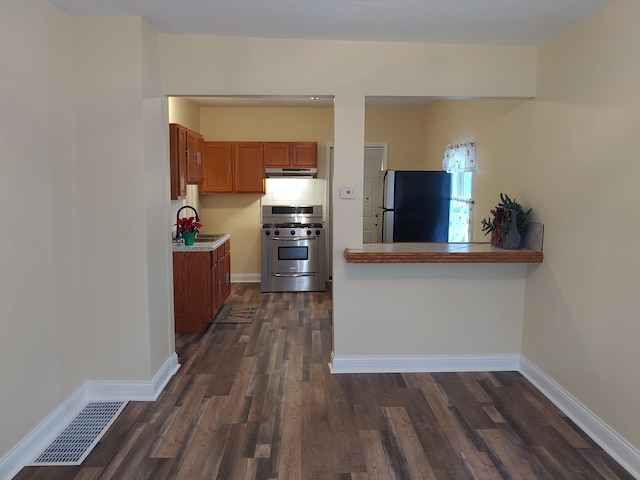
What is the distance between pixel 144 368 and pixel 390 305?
1.81m

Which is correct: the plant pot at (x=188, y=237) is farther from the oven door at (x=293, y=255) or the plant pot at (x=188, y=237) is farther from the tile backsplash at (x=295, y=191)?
the tile backsplash at (x=295, y=191)

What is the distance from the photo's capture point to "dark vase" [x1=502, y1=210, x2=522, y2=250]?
3.47 metres

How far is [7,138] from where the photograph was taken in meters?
2.27

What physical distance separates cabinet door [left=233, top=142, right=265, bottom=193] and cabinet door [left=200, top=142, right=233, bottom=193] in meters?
0.08

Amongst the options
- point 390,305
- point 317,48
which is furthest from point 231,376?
point 317,48

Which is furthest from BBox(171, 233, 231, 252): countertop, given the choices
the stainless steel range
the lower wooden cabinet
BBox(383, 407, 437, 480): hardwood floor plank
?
BBox(383, 407, 437, 480): hardwood floor plank

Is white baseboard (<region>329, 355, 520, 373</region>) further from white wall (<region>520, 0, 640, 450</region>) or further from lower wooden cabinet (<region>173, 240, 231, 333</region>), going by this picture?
lower wooden cabinet (<region>173, 240, 231, 333</region>)

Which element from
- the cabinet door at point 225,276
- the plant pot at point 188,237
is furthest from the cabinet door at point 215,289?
the plant pot at point 188,237

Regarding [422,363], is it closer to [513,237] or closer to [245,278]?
[513,237]

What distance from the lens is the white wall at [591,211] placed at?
8.12 feet

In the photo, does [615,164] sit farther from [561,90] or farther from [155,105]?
[155,105]

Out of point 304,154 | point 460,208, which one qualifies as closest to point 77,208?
point 460,208

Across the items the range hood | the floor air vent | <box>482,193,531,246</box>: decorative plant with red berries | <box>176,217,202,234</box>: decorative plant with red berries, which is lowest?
the floor air vent

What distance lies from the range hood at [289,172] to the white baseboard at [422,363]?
3.42 metres
